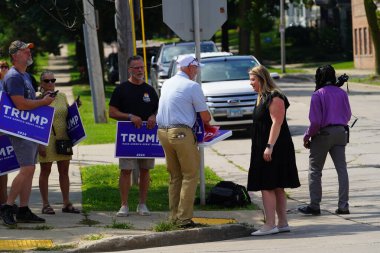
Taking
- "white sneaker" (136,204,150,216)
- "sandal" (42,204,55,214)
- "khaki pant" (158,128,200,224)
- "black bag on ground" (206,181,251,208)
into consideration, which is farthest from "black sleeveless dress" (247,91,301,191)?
"sandal" (42,204,55,214)

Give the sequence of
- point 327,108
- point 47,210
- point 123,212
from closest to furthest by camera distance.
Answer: point 327,108, point 123,212, point 47,210

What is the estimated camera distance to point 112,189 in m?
14.3

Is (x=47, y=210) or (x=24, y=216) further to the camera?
(x=47, y=210)

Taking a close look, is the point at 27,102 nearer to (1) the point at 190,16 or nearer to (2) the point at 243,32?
(1) the point at 190,16

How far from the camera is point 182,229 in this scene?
10195mm

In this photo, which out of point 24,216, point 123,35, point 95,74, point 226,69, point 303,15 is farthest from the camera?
point 303,15

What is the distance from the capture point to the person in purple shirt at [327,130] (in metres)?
11.5

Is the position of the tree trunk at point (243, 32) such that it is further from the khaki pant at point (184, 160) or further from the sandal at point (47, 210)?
the khaki pant at point (184, 160)

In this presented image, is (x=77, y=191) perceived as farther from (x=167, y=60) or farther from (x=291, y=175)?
(x=167, y=60)

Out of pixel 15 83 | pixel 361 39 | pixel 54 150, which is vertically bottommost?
pixel 361 39

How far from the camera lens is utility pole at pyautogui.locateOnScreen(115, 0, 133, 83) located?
46.5ft

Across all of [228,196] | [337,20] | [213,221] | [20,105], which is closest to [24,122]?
[20,105]

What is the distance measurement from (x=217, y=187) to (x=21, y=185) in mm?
2922

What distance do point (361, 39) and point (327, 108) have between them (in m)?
46.7
